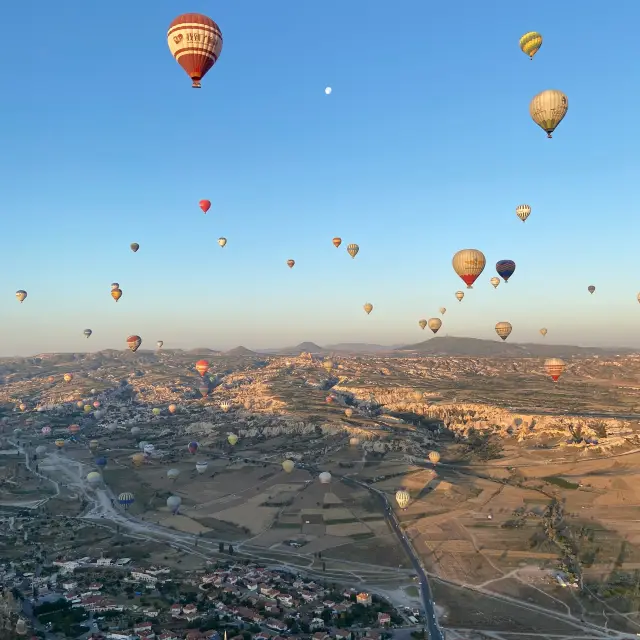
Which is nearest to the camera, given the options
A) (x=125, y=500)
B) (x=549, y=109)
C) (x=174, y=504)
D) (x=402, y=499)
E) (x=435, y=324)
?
(x=549, y=109)

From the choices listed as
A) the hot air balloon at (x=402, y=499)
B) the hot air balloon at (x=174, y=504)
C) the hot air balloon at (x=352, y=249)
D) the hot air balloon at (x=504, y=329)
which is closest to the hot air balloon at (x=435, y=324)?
the hot air balloon at (x=504, y=329)

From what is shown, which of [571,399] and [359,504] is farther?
[571,399]

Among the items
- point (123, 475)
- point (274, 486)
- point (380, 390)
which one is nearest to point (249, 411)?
point (380, 390)

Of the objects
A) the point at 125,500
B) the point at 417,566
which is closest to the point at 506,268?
the point at 417,566

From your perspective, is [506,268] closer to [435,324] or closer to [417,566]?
[435,324]

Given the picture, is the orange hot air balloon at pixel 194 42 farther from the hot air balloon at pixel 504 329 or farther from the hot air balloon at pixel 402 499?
the hot air balloon at pixel 504 329

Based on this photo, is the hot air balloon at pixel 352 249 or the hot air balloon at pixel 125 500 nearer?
the hot air balloon at pixel 125 500

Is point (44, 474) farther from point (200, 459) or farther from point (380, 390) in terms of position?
point (380, 390)
